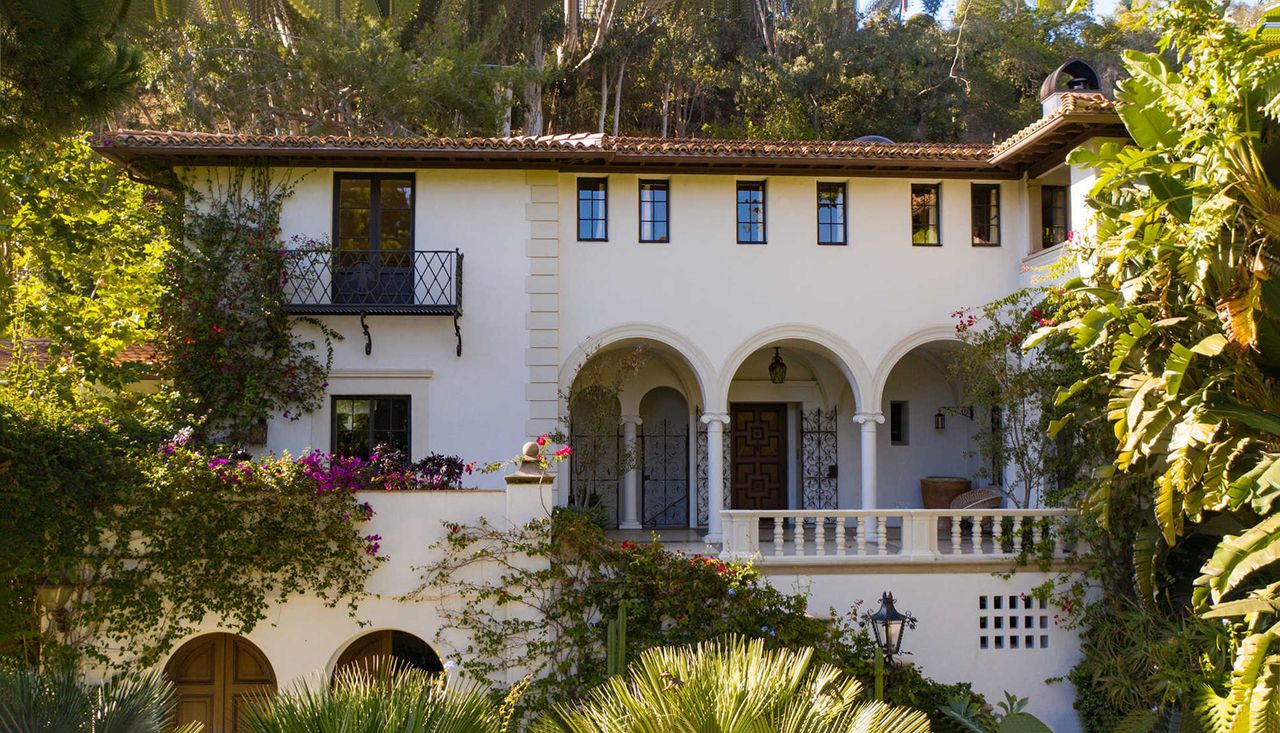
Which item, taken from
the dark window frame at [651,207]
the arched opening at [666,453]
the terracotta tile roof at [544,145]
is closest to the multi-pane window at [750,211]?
the terracotta tile roof at [544,145]

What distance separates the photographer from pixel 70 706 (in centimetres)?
487

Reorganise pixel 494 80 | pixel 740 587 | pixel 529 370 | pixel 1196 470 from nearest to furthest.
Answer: pixel 1196 470
pixel 740 587
pixel 529 370
pixel 494 80

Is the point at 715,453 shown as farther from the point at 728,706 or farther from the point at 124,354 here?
the point at 728,706

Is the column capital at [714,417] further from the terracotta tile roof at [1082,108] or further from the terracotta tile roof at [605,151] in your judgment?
the terracotta tile roof at [1082,108]

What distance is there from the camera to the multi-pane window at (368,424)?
14.9 meters

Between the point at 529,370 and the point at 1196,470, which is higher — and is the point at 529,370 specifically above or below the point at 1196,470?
above

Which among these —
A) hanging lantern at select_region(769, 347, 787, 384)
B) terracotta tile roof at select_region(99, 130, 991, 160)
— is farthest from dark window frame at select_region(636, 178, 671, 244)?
hanging lantern at select_region(769, 347, 787, 384)

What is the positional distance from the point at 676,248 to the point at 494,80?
34.1 feet

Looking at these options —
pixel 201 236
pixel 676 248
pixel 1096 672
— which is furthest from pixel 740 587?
pixel 201 236

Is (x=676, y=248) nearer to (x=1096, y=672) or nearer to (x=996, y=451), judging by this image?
(x=996, y=451)

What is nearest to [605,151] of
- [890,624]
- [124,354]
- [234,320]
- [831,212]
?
[831,212]

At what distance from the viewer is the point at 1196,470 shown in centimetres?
996

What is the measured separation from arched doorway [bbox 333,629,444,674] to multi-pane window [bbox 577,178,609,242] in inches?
253

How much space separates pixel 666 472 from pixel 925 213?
20.4ft
